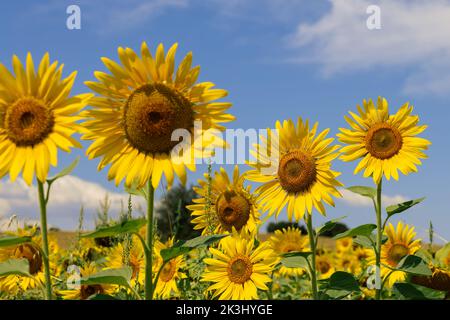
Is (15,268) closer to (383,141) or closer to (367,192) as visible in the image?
(367,192)

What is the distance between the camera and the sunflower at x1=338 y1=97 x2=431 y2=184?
513cm

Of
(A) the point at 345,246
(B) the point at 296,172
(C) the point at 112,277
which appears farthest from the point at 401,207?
(A) the point at 345,246

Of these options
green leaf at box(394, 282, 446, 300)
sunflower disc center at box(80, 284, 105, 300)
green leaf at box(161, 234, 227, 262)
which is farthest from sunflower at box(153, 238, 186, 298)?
green leaf at box(161, 234, 227, 262)

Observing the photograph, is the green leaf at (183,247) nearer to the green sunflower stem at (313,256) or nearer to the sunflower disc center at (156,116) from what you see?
the sunflower disc center at (156,116)

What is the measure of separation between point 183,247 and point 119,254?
2.44 meters

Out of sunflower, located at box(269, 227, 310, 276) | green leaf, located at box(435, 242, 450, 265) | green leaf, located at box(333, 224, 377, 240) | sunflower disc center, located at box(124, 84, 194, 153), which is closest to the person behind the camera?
sunflower disc center, located at box(124, 84, 194, 153)

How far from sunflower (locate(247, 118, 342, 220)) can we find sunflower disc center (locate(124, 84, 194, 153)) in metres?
1.51

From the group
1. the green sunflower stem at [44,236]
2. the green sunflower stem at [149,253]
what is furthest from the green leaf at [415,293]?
the green sunflower stem at [44,236]

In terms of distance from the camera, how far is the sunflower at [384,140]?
16.8 ft

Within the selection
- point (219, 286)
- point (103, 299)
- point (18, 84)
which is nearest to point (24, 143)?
point (18, 84)

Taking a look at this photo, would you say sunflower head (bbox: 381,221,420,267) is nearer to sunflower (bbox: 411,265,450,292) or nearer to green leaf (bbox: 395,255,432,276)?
sunflower (bbox: 411,265,450,292)

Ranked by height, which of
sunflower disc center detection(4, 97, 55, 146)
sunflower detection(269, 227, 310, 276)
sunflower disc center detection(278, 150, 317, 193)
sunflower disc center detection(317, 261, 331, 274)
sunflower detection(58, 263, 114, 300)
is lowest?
sunflower disc center detection(317, 261, 331, 274)

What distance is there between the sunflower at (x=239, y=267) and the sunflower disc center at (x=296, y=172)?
0.54m
